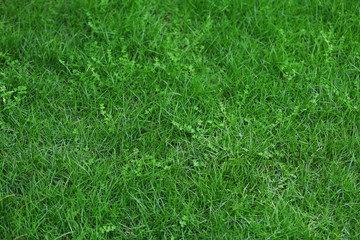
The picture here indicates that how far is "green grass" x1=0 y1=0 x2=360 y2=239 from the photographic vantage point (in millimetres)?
2848

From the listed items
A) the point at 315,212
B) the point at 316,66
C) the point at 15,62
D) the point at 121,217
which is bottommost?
the point at 121,217

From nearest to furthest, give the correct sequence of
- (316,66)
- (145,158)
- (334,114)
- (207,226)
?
(207,226), (145,158), (334,114), (316,66)

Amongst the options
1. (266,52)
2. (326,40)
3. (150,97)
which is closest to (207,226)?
(150,97)

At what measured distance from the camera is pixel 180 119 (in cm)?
337

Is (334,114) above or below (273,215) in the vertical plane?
above

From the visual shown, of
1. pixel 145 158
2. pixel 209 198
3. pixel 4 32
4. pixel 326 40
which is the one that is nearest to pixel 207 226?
pixel 209 198

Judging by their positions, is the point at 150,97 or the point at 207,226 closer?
the point at 207,226

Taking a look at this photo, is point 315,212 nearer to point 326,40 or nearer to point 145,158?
point 145,158

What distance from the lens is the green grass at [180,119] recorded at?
2.85 metres

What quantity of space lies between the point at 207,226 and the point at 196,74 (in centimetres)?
153

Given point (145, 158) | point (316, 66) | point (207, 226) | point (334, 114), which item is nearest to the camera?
point (207, 226)

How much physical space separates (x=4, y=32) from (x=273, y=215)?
123 inches

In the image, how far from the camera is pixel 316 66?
3777 mm

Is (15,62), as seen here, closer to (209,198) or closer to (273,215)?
(209,198)
